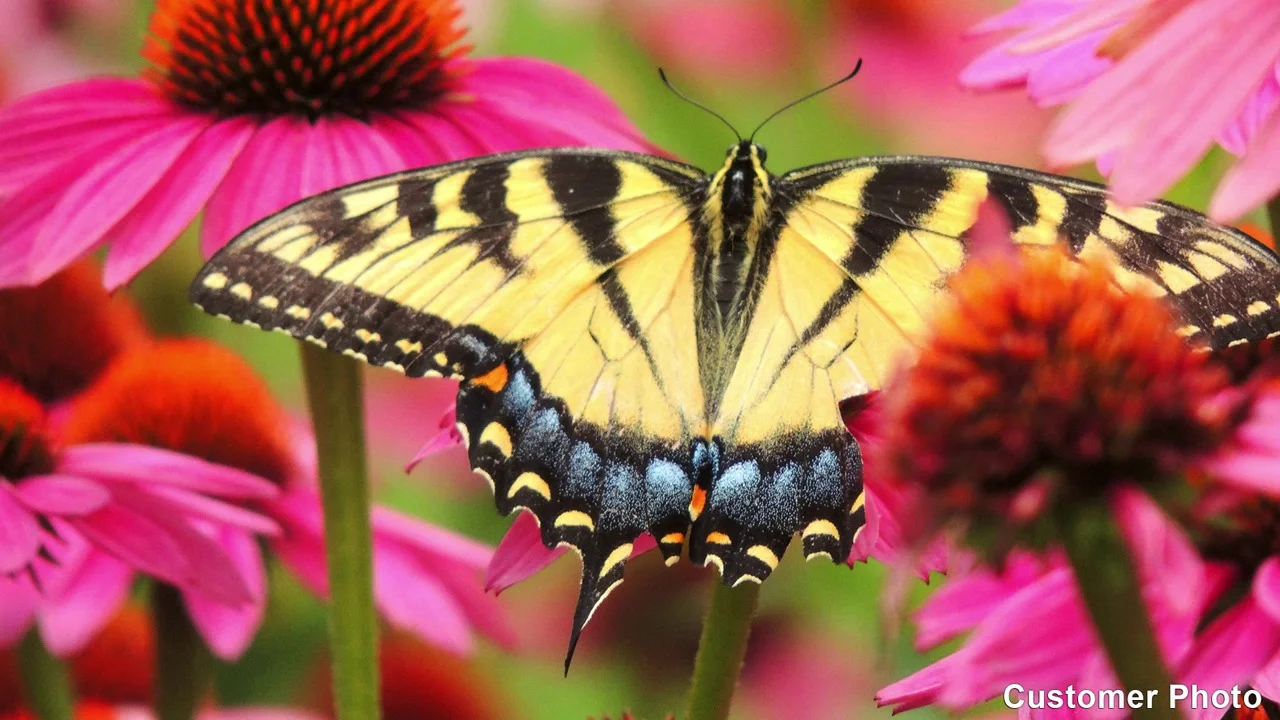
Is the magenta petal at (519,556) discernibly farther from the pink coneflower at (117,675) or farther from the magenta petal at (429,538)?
the pink coneflower at (117,675)

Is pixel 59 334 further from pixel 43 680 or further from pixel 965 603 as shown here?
pixel 965 603

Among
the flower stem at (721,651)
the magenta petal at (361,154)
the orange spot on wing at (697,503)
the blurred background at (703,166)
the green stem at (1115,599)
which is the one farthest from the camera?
the blurred background at (703,166)

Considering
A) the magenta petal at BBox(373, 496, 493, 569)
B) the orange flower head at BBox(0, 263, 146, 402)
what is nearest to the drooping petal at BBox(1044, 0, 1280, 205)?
the magenta petal at BBox(373, 496, 493, 569)

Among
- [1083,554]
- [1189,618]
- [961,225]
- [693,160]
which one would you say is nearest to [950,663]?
[1189,618]

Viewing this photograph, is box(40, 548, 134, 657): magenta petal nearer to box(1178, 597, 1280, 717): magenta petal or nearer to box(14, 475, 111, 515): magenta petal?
box(14, 475, 111, 515): magenta petal

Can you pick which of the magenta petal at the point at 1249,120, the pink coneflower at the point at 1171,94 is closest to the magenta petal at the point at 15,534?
the pink coneflower at the point at 1171,94

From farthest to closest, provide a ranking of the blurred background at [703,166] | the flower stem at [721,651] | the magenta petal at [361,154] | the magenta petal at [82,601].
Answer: the blurred background at [703,166] → the magenta petal at [82,601] → the magenta petal at [361,154] → the flower stem at [721,651]

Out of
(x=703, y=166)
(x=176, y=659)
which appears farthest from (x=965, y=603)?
(x=703, y=166)
